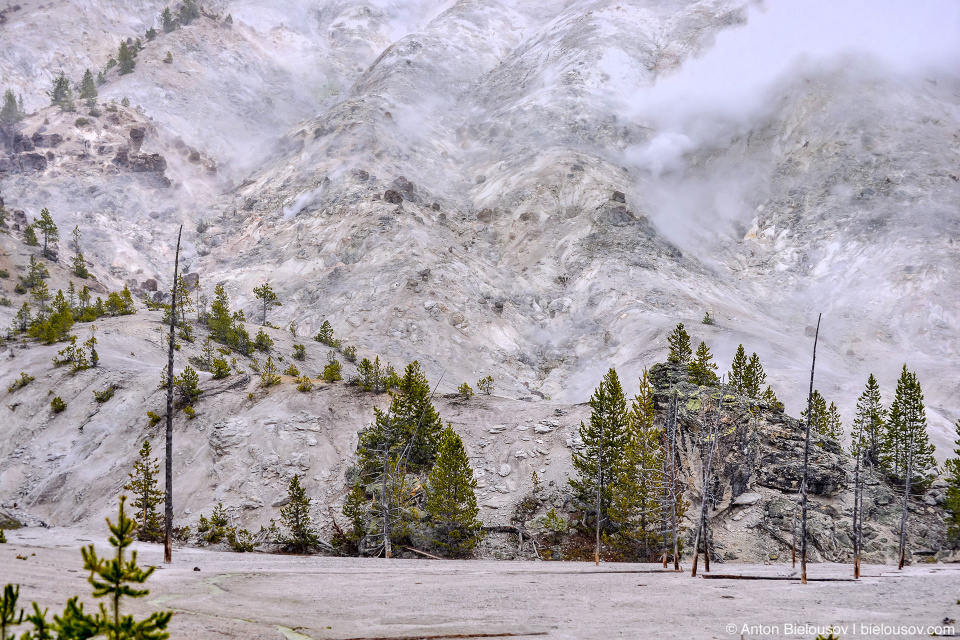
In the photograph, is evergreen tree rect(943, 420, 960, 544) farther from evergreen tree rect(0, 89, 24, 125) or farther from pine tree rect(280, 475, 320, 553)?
evergreen tree rect(0, 89, 24, 125)

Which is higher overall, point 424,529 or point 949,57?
point 949,57

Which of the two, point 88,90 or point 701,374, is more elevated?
point 88,90

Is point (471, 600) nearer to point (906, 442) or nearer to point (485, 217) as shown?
point (906, 442)

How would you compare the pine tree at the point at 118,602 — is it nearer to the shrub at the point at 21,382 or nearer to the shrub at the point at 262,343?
the shrub at the point at 21,382

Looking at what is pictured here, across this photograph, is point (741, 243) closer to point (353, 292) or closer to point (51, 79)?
point (353, 292)

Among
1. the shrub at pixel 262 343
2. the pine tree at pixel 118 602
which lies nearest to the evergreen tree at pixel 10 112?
the shrub at pixel 262 343

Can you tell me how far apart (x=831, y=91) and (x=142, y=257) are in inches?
4586

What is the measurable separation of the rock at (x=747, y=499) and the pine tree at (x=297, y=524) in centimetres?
2560

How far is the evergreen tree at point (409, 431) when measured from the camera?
32.9m

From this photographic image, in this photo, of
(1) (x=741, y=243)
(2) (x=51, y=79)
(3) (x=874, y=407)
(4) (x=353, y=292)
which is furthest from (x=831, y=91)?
(2) (x=51, y=79)

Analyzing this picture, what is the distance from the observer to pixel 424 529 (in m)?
30.4

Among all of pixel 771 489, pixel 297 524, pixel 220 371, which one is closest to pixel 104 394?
pixel 220 371

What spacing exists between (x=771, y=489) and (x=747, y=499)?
2434 mm

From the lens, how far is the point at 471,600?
49.8ft
